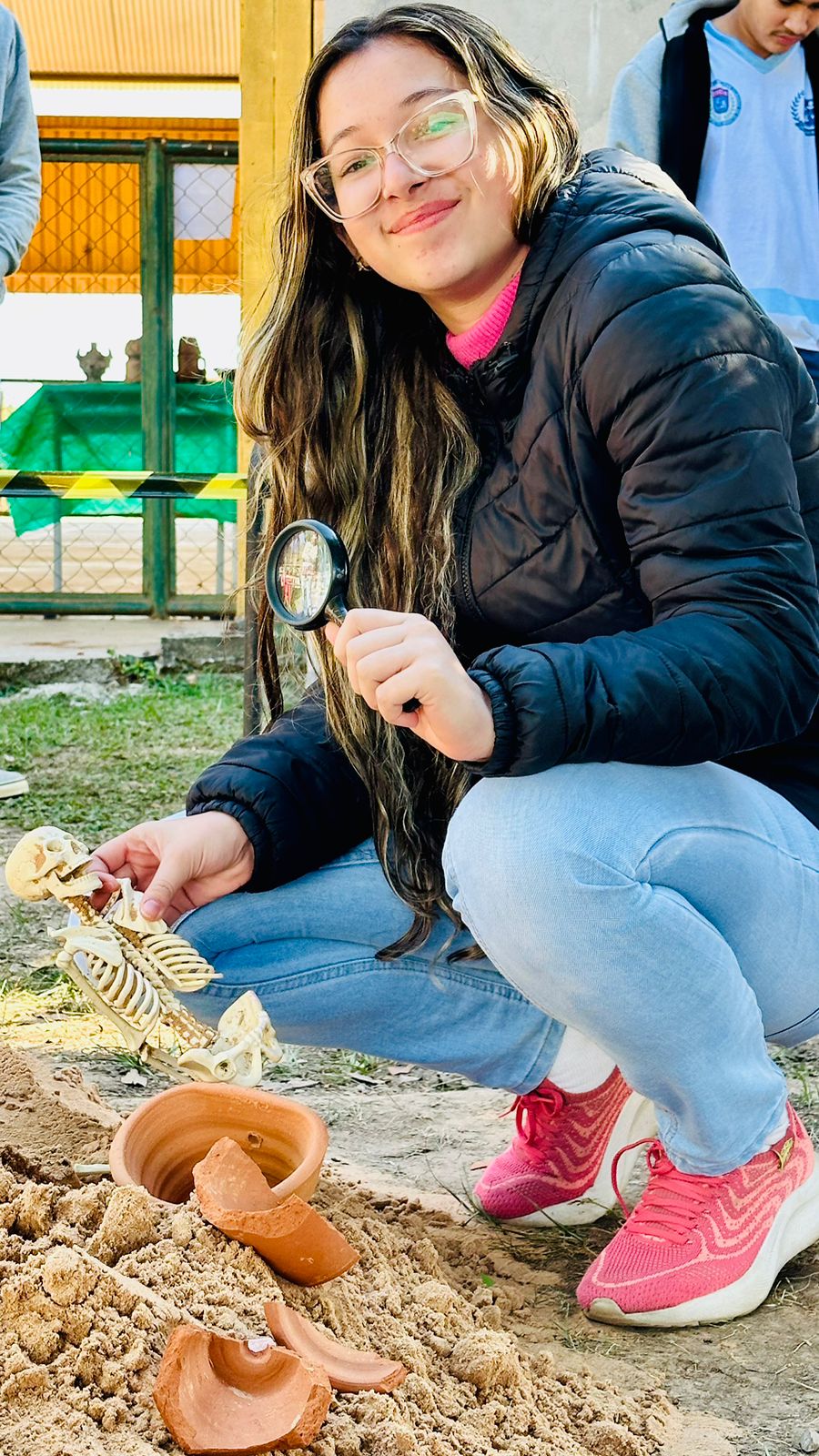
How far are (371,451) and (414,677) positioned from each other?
0.61 metres

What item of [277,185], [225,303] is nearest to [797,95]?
[277,185]

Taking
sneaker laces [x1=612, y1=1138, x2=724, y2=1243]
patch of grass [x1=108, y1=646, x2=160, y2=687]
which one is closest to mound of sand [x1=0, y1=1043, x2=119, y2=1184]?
sneaker laces [x1=612, y1=1138, x2=724, y2=1243]

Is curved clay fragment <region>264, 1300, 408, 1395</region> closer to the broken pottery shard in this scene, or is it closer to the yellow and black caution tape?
the broken pottery shard

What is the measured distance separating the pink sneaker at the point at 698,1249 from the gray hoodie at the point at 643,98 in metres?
2.15

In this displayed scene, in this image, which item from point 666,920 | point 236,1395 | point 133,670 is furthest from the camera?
point 133,670

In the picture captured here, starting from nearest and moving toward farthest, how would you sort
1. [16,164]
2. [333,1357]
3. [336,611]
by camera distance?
1. [333,1357]
2. [336,611]
3. [16,164]

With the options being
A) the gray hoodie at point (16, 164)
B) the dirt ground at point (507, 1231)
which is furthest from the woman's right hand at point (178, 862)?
the gray hoodie at point (16, 164)

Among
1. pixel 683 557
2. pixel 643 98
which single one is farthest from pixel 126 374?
pixel 683 557

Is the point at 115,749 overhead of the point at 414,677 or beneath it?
beneath

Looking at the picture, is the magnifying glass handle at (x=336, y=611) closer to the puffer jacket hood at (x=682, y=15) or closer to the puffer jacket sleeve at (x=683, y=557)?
the puffer jacket sleeve at (x=683, y=557)

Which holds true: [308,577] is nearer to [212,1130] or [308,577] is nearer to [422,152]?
[422,152]

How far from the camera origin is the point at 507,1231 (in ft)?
→ 6.92

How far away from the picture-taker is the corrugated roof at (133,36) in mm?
7961

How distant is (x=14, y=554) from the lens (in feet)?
31.0
